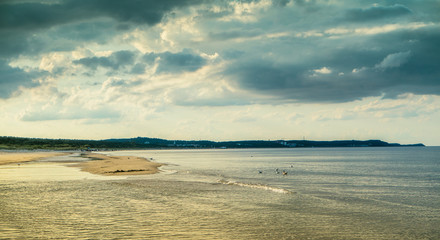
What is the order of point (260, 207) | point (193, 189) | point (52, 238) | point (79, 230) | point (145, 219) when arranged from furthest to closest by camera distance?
point (193, 189), point (260, 207), point (145, 219), point (79, 230), point (52, 238)

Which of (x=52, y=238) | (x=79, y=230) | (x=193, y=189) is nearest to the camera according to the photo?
(x=52, y=238)

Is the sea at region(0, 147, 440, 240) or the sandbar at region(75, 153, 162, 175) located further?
the sandbar at region(75, 153, 162, 175)

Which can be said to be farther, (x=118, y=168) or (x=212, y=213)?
(x=118, y=168)

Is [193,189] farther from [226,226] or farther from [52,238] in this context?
[52,238]

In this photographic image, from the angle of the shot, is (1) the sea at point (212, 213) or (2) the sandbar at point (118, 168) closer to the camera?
(1) the sea at point (212, 213)

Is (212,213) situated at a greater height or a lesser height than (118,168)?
greater

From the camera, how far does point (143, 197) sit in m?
30.7

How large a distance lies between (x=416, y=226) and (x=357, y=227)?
3.92 m

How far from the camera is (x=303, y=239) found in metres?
18.1

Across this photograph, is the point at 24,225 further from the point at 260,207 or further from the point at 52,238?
the point at 260,207

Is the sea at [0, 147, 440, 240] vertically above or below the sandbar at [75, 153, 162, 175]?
above

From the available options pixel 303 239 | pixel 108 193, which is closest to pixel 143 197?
pixel 108 193

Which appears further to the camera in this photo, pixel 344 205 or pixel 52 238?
pixel 344 205

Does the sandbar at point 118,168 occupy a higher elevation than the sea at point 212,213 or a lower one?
lower
